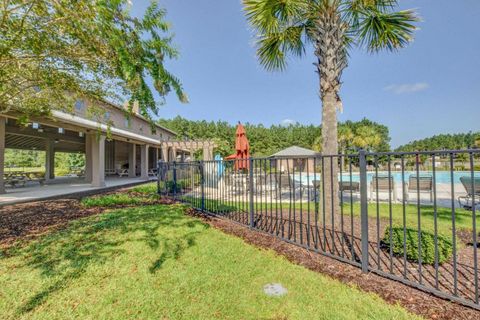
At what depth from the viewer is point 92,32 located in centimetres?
352

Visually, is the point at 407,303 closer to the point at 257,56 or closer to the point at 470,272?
the point at 470,272

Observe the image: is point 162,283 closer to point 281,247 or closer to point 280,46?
point 281,247

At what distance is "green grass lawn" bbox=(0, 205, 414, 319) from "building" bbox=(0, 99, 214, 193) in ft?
8.10

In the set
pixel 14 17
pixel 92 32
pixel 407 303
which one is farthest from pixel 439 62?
pixel 14 17

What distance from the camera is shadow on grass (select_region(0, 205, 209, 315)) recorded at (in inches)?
119

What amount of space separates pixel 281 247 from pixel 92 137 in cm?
1250

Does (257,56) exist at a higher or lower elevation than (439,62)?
lower

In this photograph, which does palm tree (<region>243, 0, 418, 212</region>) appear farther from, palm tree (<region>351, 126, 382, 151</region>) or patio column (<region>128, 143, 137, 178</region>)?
palm tree (<region>351, 126, 382, 151</region>)

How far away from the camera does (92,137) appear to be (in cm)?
1248

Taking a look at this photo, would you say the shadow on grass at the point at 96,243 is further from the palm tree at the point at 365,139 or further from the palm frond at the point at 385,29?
the palm tree at the point at 365,139

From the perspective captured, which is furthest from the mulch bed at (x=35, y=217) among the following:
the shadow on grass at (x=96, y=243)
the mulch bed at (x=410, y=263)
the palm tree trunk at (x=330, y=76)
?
the palm tree trunk at (x=330, y=76)

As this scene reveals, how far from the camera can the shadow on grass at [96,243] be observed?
3025mm

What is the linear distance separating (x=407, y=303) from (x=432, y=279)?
30.3 inches

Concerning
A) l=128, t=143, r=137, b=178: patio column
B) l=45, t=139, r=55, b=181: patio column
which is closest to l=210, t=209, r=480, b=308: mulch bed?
l=45, t=139, r=55, b=181: patio column
